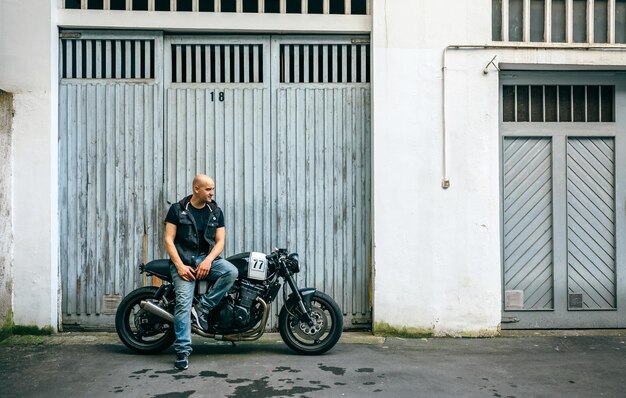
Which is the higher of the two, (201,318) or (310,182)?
(310,182)

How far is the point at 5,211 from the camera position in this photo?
8.07 metres

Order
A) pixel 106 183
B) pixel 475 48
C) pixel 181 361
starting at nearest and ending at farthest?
pixel 181 361 < pixel 475 48 < pixel 106 183

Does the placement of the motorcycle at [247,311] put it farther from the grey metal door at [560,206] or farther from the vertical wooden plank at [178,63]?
the grey metal door at [560,206]

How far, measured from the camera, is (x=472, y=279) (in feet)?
27.7

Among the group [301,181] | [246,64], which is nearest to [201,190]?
[301,181]

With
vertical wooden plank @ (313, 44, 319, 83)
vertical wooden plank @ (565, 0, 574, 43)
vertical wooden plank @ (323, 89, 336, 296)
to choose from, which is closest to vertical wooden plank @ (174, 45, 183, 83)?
vertical wooden plank @ (313, 44, 319, 83)

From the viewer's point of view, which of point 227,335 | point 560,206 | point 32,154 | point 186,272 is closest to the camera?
point 186,272

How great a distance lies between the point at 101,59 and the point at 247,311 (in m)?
3.61

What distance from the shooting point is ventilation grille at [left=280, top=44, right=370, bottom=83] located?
28.5 ft

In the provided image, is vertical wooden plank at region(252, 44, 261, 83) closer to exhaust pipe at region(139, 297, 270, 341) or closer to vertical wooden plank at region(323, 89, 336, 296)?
vertical wooden plank at region(323, 89, 336, 296)

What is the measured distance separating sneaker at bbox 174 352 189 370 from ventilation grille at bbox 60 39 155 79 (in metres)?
3.46

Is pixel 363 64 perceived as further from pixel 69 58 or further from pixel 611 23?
pixel 69 58

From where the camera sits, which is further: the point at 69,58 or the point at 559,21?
the point at 559,21

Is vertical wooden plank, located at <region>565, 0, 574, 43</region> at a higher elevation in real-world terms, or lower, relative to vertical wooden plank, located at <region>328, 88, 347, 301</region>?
higher
